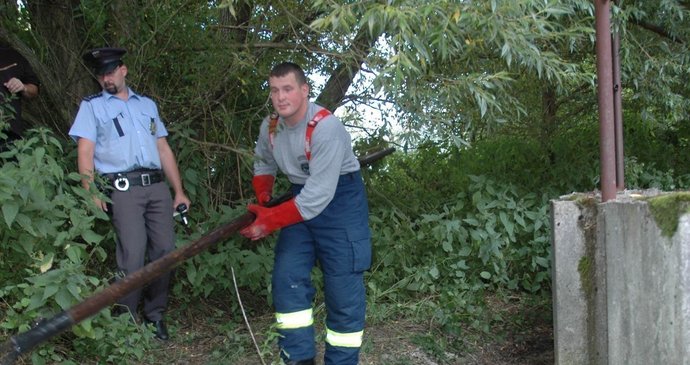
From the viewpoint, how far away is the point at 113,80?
4691 millimetres

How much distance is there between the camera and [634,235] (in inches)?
146

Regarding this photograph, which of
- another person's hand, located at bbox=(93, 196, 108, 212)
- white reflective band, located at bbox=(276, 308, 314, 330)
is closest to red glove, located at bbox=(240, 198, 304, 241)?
white reflective band, located at bbox=(276, 308, 314, 330)

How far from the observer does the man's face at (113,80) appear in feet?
15.4

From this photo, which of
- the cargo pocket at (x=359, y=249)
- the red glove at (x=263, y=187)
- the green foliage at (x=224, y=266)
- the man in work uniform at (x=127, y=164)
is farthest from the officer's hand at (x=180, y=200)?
the cargo pocket at (x=359, y=249)

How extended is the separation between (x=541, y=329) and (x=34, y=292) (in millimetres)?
3580

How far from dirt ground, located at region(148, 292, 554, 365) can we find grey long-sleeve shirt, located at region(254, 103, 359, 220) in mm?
1078

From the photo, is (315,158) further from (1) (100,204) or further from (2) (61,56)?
(2) (61,56)

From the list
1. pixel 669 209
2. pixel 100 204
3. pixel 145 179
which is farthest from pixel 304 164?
pixel 669 209

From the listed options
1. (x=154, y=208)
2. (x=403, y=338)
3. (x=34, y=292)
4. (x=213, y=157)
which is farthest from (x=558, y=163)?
(x=34, y=292)

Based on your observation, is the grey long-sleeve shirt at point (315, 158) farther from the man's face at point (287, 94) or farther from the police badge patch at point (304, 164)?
the man's face at point (287, 94)

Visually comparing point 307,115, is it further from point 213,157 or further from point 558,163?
point 558,163

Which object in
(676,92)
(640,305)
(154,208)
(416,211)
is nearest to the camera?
(640,305)

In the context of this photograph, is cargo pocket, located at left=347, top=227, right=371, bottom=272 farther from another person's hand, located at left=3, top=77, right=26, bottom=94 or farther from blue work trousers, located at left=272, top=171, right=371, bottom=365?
another person's hand, located at left=3, top=77, right=26, bottom=94

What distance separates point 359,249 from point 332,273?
0.21m
